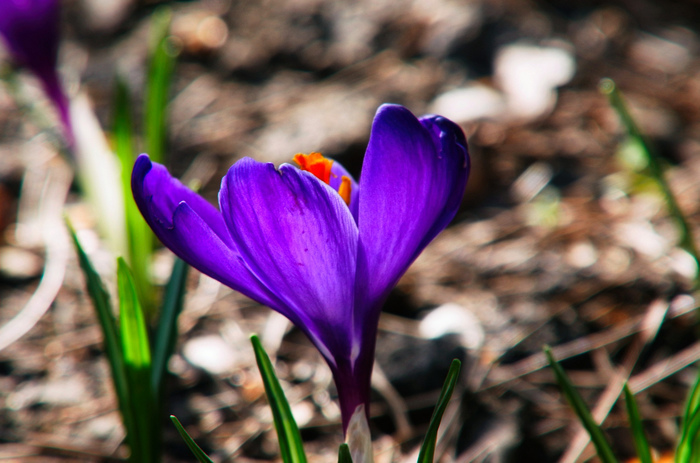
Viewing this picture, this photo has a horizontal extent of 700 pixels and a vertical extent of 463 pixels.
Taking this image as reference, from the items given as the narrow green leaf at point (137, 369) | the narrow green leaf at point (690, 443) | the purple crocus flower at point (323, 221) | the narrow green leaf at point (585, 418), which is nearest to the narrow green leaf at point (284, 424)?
the purple crocus flower at point (323, 221)

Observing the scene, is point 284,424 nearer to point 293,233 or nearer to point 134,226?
point 293,233

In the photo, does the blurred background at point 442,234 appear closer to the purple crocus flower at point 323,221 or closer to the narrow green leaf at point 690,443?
the narrow green leaf at point 690,443

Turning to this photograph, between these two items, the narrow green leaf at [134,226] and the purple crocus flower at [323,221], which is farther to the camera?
the narrow green leaf at [134,226]

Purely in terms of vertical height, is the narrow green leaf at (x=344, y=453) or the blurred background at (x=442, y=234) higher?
the narrow green leaf at (x=344, y=453)

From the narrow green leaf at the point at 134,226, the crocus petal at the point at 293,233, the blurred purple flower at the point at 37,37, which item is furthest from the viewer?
the blurred purple flower at the point at 37,37

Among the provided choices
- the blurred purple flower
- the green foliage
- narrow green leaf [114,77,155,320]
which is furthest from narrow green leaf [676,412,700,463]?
the blurred purple flower

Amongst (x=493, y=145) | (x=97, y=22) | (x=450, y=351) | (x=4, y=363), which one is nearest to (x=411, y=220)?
(x=450, y=351)

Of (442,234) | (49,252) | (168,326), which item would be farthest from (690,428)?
(49,252)

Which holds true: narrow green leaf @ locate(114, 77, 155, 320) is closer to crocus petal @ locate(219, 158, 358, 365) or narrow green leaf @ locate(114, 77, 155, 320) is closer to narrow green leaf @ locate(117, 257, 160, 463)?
narrow green leaf @ locate(117, 257, 160, 463)
